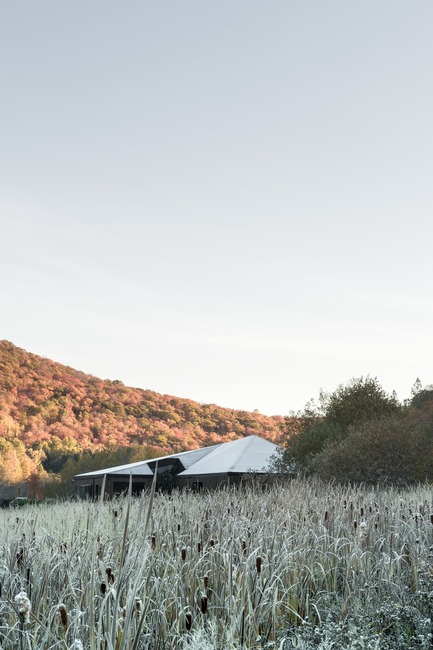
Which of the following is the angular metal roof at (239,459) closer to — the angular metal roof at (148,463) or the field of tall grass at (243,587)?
the angular metal roof at (148,463)

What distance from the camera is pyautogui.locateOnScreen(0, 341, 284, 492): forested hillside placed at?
1884 inches

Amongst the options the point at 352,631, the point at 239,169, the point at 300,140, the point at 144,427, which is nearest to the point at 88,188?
the point at 239,169

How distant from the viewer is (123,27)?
18.1 m

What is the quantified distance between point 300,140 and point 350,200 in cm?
233

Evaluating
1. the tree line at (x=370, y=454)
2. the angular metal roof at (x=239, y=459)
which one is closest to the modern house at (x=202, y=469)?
the angular metal roof at (x=239, y=459)

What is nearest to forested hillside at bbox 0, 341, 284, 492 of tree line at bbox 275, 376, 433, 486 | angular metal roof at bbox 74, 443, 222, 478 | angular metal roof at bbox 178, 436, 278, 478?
angular metal roof at bbox 74, 443, 222, 478

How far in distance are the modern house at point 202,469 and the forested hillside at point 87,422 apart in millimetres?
11642

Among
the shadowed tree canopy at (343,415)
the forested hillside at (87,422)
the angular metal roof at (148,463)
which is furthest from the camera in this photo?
the forested hillside at (87,422)

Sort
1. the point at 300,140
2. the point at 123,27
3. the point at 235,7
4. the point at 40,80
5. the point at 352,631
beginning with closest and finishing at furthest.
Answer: the point at 352,631 → the point at 235,7 → the point at 123,27 → the point at 300,140 → the point at 40,80

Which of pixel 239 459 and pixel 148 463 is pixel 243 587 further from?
pixel 148 463

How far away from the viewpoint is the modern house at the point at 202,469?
2459 centimetres

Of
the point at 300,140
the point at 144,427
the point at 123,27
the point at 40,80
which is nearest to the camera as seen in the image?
the point at 123,27

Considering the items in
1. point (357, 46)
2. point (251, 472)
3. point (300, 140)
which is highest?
point (357, 46)

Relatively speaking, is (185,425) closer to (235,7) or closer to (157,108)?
(157,108)
